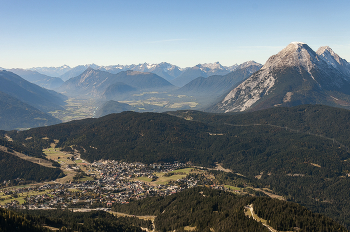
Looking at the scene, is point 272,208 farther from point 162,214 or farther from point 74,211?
point 74,211

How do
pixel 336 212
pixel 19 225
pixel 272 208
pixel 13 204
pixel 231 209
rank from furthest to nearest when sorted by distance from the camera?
pixel 336 212 < pixel 13 204 < pixel 231 209 < pixel 272 208 < pixel 19 225

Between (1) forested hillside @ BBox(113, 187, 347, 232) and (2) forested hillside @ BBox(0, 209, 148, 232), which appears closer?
(2) forested hillside @ BBox(0, 209, 148, 232)

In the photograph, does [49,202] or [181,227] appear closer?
[181,227]

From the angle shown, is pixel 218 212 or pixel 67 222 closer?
pixel 67 222

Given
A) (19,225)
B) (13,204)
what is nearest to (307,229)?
(19,225)

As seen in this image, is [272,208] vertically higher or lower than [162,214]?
higher

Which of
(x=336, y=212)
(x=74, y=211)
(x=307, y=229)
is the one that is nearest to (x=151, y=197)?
(x=74, y=211)

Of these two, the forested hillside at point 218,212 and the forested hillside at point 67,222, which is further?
the forested hillside at point 218,212

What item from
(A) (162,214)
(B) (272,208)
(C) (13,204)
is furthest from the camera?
(C) (13,204)

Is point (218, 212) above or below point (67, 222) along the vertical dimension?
above
